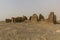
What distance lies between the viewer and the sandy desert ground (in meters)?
2.31

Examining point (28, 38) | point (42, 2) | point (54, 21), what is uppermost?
point (42, 2)

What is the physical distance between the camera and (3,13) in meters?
2.93

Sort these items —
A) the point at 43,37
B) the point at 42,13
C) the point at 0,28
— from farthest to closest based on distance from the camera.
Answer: the point at 42,13 → the point at 0,28 → the point at 43,37

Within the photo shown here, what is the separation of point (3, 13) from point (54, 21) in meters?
0.77

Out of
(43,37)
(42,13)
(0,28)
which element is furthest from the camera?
(42,13)

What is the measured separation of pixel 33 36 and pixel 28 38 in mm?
59

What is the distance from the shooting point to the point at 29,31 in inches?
94.3

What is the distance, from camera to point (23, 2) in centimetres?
296

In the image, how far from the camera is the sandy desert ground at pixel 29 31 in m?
2.31

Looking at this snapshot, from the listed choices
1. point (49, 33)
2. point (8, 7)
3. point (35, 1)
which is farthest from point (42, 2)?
point (49, 33)

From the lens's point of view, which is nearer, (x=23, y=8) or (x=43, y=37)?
(x=43, y=37)

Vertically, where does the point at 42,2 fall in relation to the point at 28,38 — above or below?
above

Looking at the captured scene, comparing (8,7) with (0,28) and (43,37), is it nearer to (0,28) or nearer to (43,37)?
(0,28)

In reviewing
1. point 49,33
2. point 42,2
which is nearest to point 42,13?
point 42,2
